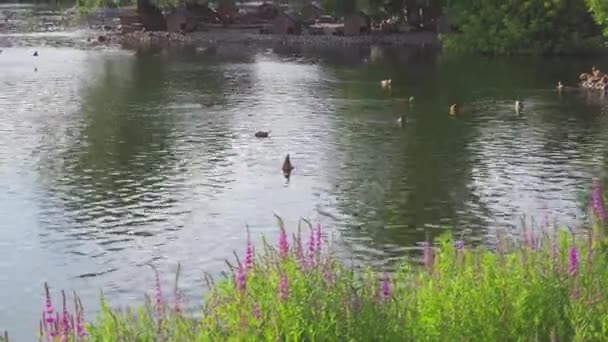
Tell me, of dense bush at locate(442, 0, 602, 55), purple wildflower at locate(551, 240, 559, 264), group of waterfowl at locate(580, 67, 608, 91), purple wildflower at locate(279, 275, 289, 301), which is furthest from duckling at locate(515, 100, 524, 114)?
purple wildflower at locate(279, 275, 289, 301)

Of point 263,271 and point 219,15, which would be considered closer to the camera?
point 263,271

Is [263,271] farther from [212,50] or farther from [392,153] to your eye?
[212,50]

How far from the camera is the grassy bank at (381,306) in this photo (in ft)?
33.1

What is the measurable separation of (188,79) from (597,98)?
19130mm

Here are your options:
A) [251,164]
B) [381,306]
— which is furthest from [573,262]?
[251,164]

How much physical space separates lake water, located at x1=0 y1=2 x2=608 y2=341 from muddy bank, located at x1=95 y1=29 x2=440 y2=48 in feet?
62.5

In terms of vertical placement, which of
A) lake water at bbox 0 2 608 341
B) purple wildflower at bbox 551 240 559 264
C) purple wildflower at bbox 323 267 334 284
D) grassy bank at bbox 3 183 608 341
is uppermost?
purple wildflower at bbox 323 267 334 284

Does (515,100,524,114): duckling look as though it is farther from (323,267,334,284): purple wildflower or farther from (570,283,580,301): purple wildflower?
(323,267,334,284): purple wildflower

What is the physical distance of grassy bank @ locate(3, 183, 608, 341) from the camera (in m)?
10.1

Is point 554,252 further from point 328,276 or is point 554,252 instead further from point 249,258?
point 249,258

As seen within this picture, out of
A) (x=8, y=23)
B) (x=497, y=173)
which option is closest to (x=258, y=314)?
(x=497, y=173)

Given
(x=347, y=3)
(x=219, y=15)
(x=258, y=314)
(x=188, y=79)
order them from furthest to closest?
(x=219, y=15) < (x=347, y=3) < (x=188, y=79) < (x=258, y=314)

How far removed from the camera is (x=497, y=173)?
28734 millimetres

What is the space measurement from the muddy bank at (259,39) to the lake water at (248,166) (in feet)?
62.5
